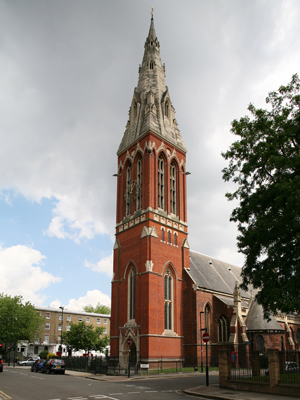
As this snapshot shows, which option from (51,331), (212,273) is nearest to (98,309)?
(51,331)

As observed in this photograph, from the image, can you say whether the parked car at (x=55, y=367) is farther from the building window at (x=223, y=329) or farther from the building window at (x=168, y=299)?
the building window at (x=223, y=329)

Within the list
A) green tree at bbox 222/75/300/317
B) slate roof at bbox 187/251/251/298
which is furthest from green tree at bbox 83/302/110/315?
green tree at bbox 222/75/300/317

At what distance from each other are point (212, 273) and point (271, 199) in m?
28.0

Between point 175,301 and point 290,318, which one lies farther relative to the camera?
point 290,318

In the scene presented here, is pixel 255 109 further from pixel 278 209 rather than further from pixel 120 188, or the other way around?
pixel 120 188

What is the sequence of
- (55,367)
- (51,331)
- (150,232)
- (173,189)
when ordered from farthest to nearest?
(51,331)
(173,189)
(150,232)
(55,367)

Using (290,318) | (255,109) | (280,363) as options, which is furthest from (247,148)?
(290,318)

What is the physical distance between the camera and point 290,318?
4838 cm

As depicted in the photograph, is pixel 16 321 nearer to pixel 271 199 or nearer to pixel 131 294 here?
pixel 131 294

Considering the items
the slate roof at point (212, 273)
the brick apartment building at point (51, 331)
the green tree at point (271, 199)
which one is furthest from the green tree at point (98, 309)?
the green tree at point (271, 199)

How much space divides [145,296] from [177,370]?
7.14 metres

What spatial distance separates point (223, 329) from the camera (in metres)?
39.8

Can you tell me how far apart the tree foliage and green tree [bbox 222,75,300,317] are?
49379 millimetres

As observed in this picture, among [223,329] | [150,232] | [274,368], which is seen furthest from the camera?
[223,329]
